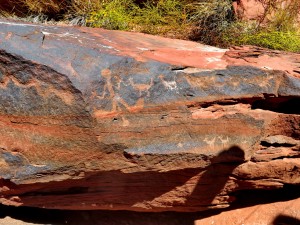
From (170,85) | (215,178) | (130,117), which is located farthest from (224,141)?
(130,117)

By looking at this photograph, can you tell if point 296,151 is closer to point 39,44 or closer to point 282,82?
point 282,82

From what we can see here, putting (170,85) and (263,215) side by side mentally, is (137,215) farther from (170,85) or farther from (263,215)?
(170,85)

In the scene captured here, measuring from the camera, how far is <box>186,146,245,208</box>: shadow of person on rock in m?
2.78

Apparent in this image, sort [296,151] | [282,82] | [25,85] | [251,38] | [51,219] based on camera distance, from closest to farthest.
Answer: [25,85]
[282,82]
[296,151]
[51,219]
[251,38]

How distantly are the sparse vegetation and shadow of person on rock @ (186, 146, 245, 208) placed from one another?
166cm

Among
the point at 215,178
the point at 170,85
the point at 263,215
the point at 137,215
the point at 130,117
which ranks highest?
the point at 170,85

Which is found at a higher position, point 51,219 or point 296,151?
point 296,151

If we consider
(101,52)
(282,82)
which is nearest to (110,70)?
(101,52)

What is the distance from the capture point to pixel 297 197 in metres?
3.44

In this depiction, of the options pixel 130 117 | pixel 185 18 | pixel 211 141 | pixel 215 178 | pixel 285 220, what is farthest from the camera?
pixel 185 18

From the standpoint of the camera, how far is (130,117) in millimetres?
2533

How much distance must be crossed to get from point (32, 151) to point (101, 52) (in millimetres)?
773

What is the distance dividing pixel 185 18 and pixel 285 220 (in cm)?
226

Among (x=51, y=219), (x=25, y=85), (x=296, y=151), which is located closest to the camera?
(x=25, y=85)
